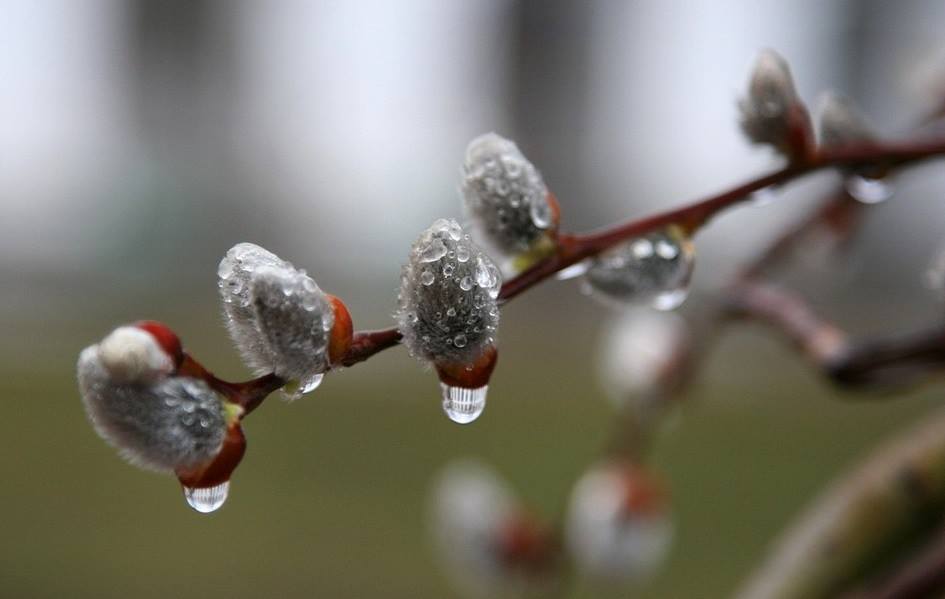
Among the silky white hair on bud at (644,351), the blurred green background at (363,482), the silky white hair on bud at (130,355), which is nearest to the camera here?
the silky white hair on bud at (130,355)

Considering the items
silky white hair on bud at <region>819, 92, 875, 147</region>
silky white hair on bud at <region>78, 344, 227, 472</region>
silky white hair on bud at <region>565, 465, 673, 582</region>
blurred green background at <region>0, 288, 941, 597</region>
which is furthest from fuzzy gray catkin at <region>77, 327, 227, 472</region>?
blurred green background at <region>0, 288, 941, 597</region>

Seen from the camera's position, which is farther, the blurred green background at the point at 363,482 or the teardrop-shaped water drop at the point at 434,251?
the blurred green background at the point at 363,482

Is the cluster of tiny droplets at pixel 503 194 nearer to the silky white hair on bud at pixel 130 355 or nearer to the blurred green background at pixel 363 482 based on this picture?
the silky white hair on bud at pixel 130 355

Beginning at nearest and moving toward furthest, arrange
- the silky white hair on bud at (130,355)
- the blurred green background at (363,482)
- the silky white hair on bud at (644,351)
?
the silky white hair on bud at (130,355), the silky white hair on bud at (644,351), the blurred green background at (363,482)

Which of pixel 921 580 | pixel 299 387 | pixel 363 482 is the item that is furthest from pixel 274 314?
pixel 363 482

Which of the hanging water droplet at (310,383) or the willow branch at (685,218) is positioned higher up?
the willow branch at (685,218)

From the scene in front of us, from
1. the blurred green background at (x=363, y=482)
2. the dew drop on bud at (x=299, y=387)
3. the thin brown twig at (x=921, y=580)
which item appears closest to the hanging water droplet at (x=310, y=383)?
the dew drop on bud at (x=299, y=387)

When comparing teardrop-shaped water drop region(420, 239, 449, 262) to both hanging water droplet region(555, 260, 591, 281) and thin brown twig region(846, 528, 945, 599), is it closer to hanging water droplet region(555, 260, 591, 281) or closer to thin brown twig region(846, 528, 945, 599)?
hanging water droplet region(555, 260, 591, 281)
